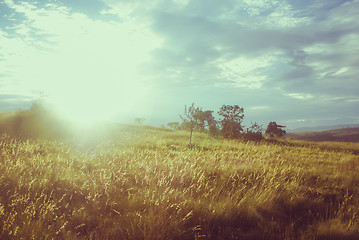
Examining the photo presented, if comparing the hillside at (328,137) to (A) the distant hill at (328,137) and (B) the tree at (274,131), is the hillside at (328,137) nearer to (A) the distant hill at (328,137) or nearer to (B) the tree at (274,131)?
(A) the distant hill at (328,137)

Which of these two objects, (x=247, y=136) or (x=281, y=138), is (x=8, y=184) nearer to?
(x=247, y=136)

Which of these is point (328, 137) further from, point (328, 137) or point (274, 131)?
point (274, 131)

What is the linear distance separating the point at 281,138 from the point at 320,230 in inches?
969

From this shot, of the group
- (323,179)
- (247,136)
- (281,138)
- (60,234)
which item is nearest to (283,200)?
(323,179)

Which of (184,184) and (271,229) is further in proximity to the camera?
(184,184)

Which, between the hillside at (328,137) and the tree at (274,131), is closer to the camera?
the tree at (274,131)

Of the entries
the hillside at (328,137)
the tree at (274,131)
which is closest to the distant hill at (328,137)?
the hillside at (328,137)

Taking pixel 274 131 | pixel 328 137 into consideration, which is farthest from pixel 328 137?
pixel 274 131

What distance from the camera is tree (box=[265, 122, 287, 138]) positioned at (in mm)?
26359

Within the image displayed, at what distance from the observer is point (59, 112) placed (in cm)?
2366

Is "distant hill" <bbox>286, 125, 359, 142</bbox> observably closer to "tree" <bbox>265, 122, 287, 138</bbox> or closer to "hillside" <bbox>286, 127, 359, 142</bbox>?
"hillside" <bbox>286, 127, 359, 142</bbox>

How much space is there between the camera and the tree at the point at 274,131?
26359mm

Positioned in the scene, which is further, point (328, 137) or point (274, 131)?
point (328, 137)

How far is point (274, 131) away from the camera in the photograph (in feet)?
87.2
